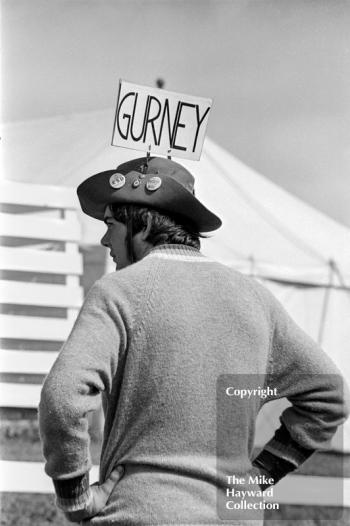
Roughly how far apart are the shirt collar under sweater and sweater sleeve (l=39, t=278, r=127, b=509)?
121mm

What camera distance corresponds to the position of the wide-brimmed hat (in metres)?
1.21

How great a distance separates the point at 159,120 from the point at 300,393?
62cm

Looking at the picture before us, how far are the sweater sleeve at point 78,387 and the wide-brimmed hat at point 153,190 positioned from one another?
0.20 meters

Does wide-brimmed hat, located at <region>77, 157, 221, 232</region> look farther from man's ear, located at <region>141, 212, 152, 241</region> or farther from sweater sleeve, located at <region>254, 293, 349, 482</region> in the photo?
sweater sleeve, located at <region>254, 293, 349, 482</region>

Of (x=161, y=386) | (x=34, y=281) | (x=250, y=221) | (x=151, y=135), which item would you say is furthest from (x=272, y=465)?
(x=250, y=221)

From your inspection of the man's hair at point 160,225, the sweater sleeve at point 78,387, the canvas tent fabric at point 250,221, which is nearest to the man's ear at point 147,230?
the man's hair at point 160,225

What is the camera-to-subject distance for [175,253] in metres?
1.16

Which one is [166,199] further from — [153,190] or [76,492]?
[76,492]

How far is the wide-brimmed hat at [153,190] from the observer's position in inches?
47.7

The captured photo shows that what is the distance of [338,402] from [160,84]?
7.50 feet

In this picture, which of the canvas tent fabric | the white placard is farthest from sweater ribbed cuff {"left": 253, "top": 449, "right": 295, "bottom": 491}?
the canvas tent fabric

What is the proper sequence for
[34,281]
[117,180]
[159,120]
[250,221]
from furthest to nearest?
[250,221] → [34,281] → [159,120] → [117,180]

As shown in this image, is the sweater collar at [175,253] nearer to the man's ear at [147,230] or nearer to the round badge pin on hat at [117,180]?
the man's ear at [147,230]

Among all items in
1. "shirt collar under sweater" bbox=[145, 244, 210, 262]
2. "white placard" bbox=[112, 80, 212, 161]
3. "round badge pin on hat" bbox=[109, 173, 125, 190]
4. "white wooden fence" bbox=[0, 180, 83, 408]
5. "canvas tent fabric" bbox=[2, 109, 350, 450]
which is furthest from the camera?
"canvas tent fabric" bbox=[2, 109, 350, 450]
